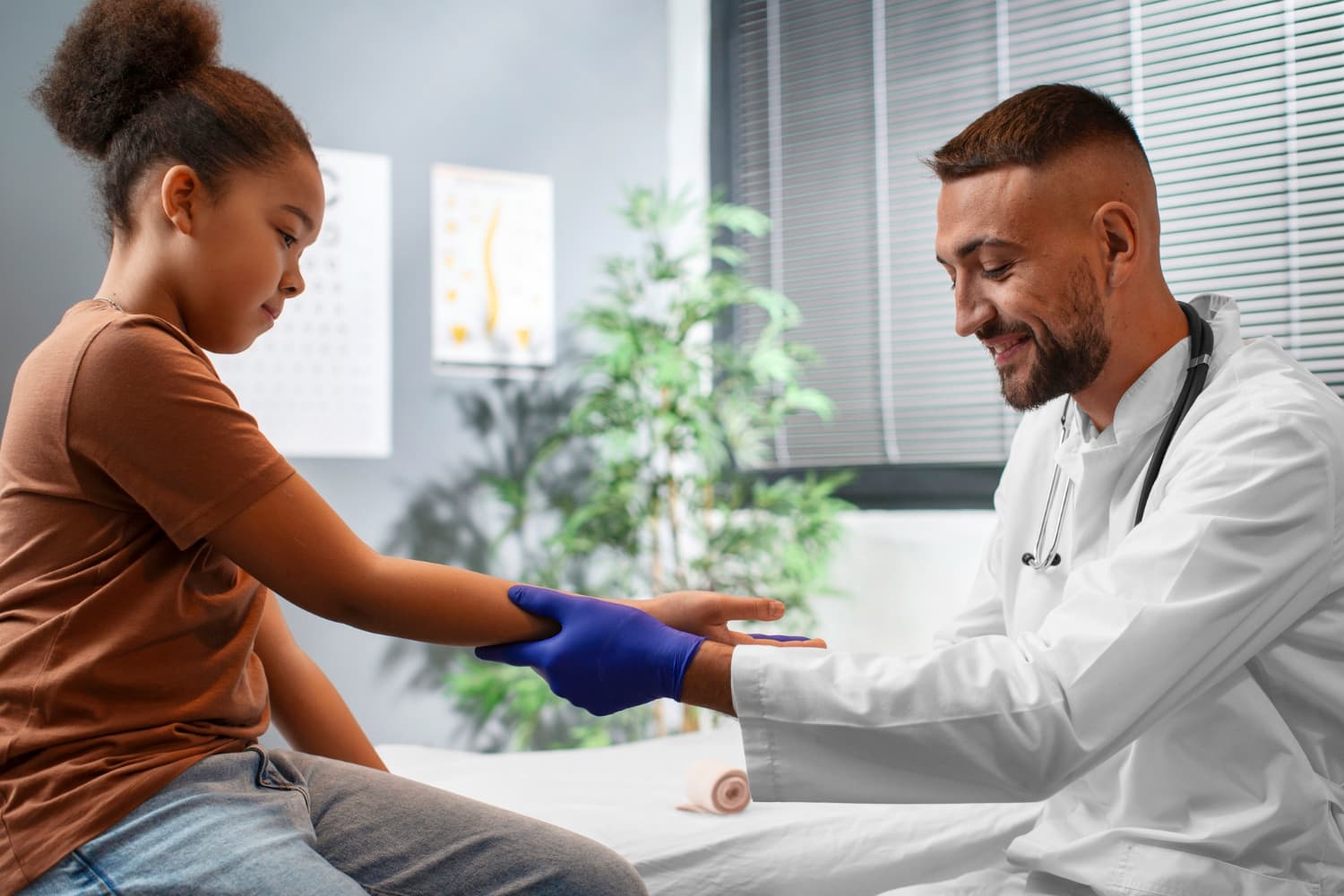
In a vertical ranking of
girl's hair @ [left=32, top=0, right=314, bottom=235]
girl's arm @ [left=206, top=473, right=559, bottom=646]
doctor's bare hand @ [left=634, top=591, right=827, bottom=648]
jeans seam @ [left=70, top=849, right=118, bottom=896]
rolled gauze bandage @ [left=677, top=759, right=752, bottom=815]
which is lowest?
rolled gauze bandage @ [left=677, top=759, right=752, bottom=815]

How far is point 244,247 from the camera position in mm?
1122

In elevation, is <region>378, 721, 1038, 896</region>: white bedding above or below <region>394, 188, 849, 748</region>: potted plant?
below

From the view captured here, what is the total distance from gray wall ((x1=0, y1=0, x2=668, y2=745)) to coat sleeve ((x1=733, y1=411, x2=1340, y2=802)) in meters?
2.04

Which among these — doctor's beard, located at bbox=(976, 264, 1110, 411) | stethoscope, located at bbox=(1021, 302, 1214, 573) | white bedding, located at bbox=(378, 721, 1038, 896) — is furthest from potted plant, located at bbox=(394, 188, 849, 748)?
doctor's beard, located at bbox=(976, 264, 1110, 411)

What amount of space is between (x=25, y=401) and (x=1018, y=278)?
3.61 ft

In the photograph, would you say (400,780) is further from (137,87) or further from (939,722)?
(137,87)

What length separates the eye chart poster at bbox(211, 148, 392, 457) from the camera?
2844 millimetres

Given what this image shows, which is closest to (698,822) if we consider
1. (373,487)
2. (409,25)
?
(373,487)

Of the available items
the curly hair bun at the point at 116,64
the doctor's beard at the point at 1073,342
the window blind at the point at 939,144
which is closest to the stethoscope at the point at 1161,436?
the doctor's beard at the point at 1073,342

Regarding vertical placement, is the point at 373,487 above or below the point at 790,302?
below

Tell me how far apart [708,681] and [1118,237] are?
0.76 meters

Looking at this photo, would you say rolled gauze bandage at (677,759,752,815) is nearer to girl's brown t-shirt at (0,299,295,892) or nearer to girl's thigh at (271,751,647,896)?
girl's thigh at (271,751,647,896)

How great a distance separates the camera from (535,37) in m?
3.41

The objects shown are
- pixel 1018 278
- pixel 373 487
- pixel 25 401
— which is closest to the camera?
pixel 25 401
